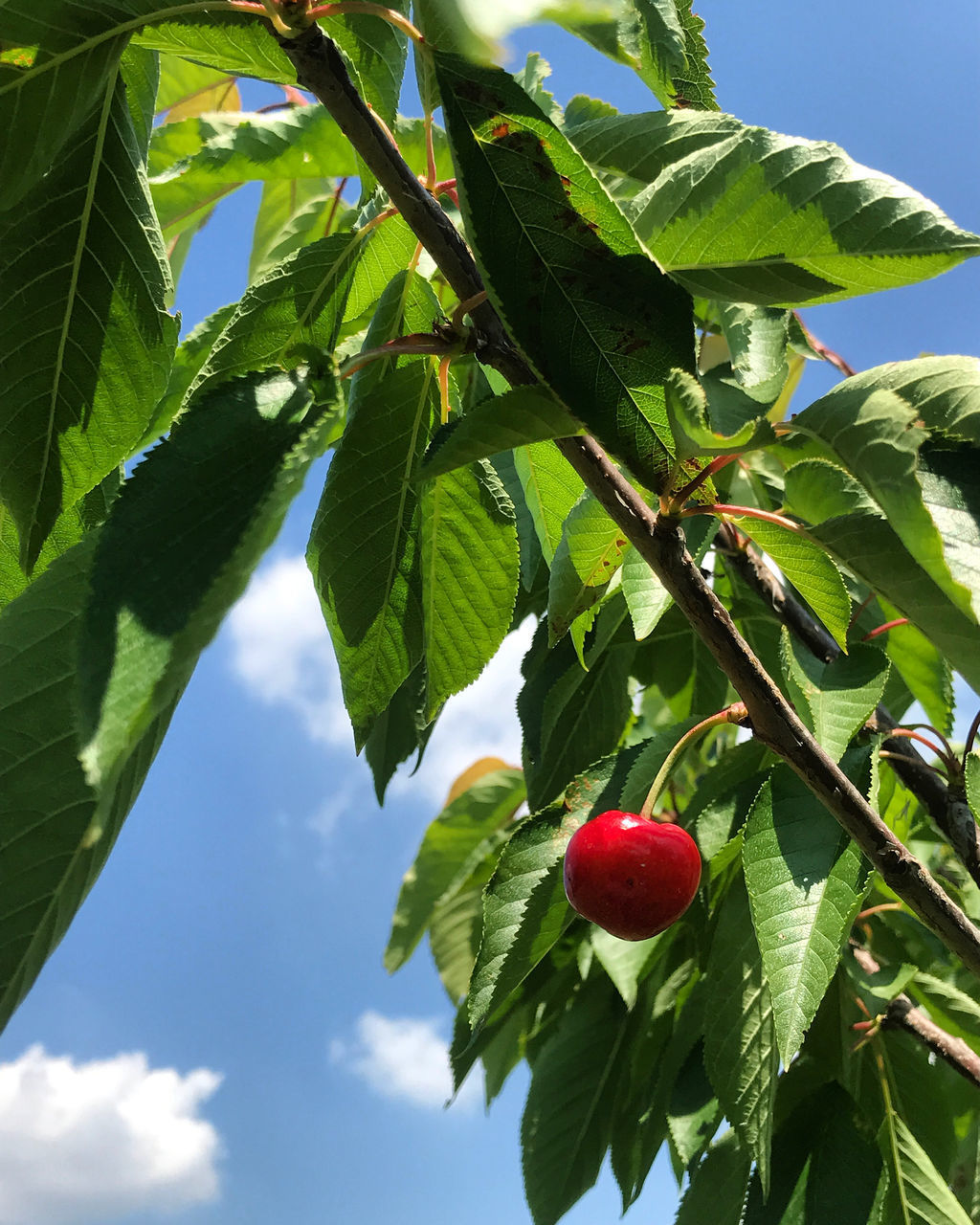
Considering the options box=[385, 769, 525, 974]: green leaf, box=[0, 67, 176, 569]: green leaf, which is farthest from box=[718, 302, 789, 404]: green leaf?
box=[385, 769, 525, 974]: green leaf

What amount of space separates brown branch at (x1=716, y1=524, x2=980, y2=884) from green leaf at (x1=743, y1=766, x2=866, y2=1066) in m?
0.27

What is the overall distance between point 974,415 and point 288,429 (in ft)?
1.41

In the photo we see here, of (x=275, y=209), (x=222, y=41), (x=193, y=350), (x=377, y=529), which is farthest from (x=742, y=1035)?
(x=275, y=209)

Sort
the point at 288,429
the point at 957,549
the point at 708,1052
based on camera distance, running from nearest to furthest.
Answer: the point at 957,549 < the point at 288,429 < the point at 708,1052

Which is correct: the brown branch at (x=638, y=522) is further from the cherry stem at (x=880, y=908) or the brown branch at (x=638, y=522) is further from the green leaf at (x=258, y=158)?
the cherry stem at (x=880, y=908)

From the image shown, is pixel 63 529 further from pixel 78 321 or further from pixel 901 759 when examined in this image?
pixel 901 759

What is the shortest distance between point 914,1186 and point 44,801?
1310mm

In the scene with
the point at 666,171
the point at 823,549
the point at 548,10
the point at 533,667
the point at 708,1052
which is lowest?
the point at 708,1052

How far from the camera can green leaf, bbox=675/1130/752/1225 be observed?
1.35 metres

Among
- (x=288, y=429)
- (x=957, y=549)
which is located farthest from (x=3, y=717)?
(x=957, y=549)

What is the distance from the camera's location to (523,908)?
44.7 inches

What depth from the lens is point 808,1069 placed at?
1417 millimetres

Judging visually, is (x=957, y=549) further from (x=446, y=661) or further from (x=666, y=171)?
(x=446, y=661)

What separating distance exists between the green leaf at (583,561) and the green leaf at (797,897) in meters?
0.29
